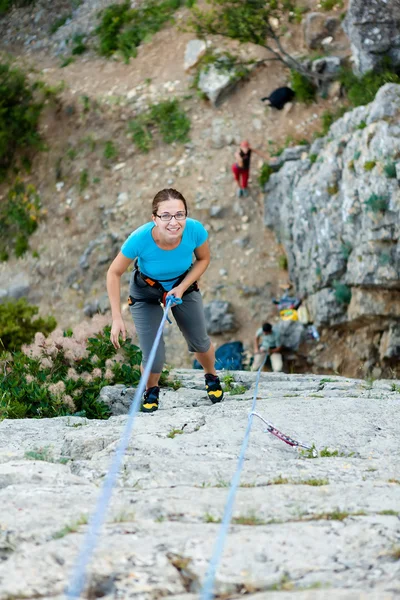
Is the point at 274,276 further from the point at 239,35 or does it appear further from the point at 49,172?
the point at 49,172

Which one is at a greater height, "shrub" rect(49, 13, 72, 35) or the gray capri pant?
the gray capri pant

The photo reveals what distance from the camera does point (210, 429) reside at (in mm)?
5527

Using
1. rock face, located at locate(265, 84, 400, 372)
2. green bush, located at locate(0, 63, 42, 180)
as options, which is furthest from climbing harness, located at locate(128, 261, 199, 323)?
green bush, located at locate(0, 63, 42, 180)

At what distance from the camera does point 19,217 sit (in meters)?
20.0

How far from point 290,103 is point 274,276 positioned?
4.69 meters

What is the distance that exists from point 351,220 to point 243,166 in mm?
4494

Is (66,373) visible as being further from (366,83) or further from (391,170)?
(366,83)

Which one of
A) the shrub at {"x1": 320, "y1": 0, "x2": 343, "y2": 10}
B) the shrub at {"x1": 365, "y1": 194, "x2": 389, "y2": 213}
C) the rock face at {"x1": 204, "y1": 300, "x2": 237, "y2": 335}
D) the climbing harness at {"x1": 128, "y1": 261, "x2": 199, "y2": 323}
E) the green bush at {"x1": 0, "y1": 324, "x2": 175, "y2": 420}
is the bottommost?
the rock face at {"x1": 204, "y1": 300, "x2": 237, "y2": 335}

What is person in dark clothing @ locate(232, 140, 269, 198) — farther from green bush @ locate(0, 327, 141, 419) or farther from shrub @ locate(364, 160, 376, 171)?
green bush @ locate(0, 327, 141, 419)

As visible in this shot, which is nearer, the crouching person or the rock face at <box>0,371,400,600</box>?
the rock face at <box>0,371,400,600</box>

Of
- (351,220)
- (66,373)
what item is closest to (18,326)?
(66,373)

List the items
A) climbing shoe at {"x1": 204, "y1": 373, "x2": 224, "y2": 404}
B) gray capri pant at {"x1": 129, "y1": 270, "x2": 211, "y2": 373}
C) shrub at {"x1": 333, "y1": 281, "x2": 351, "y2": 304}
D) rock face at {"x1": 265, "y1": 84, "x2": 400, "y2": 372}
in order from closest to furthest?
gray capri pant at {"x1": 129, "y1": 270, "x2": 211, "y2": 373} → climbing shoe at {"x1": 204, "y1": 373, "x2": 224, "y2": 404} → rock face at {"x1": 265, "y1": 84, "x2": 400, "y2": 372} → shrub at {"x1": 333, "y1": 281, "x2": 351, "y2": 304}

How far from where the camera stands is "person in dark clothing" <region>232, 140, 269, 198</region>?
56.6 ft

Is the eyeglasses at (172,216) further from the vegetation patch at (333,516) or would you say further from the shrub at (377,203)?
the shrub at (377,203)
